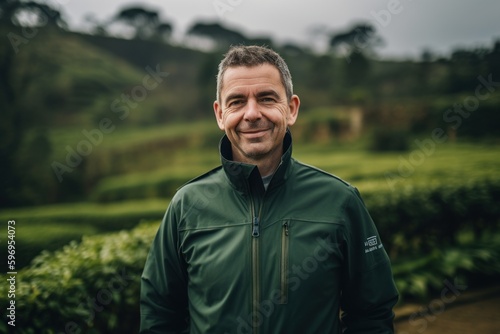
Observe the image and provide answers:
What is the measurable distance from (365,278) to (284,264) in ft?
1.22

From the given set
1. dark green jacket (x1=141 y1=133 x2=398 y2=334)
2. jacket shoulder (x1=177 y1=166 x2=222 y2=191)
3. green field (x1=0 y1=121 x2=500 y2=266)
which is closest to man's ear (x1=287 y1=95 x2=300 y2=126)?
dark green jacket (x1=141 y1=133 x2=398 y2=334)

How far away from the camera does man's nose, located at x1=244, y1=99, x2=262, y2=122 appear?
1.92m

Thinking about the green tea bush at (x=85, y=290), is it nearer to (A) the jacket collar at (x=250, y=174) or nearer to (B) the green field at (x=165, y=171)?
(B) the green field at (x=165, y=171)

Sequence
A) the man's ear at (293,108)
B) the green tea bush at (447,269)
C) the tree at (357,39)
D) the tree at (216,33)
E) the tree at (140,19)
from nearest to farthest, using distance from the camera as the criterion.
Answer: the man's ear at (293,108) → the green tea bush at (447,269) → the tree at (357,39) → the tree at (216,33) → the tree at (140,19)

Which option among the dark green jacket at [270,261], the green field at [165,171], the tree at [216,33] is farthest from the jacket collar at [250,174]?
the tree at [216,33]

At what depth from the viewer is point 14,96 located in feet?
33.3

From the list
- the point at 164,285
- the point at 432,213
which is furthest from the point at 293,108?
the point at 432,213

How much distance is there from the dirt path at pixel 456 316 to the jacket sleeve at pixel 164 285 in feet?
12.0

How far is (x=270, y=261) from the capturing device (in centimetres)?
182

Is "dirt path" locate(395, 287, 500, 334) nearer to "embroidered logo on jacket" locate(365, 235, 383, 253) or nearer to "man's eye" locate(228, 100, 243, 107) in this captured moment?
"embroidered logo on jacket" locate(365, 235, 383, 253)

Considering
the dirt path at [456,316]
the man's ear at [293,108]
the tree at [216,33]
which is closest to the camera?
the man's ear at [293,108]

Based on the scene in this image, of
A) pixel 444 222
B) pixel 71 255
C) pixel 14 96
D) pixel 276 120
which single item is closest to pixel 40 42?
pixel 14 96

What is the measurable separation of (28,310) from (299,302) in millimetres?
2044

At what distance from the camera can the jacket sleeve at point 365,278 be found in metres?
1.84
